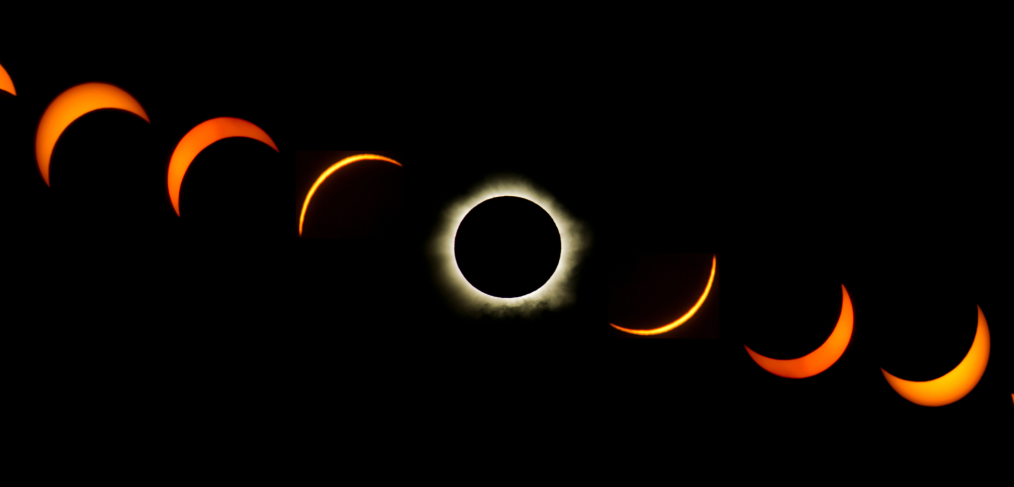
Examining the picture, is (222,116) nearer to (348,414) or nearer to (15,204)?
(15,204)

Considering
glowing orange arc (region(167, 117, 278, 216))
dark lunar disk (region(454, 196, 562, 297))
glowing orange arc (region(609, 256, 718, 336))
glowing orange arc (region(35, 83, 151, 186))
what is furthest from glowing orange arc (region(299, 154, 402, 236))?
glowing orange arc (region(609, 256, 718, 336))

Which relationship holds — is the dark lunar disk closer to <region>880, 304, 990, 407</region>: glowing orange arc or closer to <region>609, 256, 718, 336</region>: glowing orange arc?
<region>609, 256, 718, 336</region>: glowing orange arc

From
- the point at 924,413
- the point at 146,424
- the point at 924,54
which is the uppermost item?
the point at 924,54

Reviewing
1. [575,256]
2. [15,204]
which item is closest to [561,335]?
[575,256]

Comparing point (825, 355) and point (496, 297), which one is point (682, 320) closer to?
point (825, 355)

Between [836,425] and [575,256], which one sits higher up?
[575,256]
